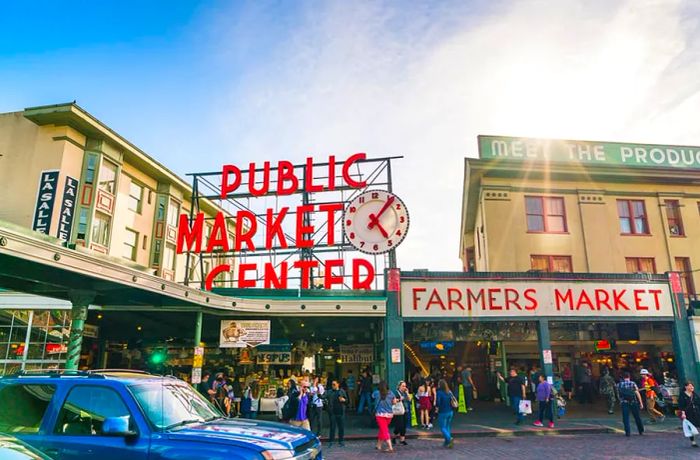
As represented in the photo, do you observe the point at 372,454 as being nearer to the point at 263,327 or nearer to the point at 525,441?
the point at 525,441

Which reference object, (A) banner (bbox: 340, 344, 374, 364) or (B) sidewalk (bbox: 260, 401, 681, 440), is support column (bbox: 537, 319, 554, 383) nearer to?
(B) sidewalk (bbox: 260, 401, 681, 440)

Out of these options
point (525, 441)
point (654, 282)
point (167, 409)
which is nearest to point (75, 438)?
point (167, 409)

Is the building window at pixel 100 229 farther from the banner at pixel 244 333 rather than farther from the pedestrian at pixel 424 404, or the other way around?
the pedestrian at pixel 424 404

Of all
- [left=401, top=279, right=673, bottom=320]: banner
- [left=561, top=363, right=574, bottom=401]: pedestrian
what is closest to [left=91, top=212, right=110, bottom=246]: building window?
[left=401, top=279, right=673, bottom=320]: banner

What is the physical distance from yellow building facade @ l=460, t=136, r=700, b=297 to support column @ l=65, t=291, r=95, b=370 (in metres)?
18.6

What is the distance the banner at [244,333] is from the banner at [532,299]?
5.71 metres

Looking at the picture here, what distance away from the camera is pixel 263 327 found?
19.6 m

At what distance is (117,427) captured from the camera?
18.0 ft

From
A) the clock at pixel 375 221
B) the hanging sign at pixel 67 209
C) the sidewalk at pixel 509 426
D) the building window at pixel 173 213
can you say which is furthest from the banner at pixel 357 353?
the building window at pixel 173 213

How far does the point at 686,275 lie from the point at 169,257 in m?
32.7

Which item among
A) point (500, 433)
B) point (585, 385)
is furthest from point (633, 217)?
point (500, 433)

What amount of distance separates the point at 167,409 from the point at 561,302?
1811 cm

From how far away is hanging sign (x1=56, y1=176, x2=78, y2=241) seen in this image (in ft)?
88.6

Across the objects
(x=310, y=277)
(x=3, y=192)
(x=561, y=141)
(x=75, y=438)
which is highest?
(x=561, y=141)
